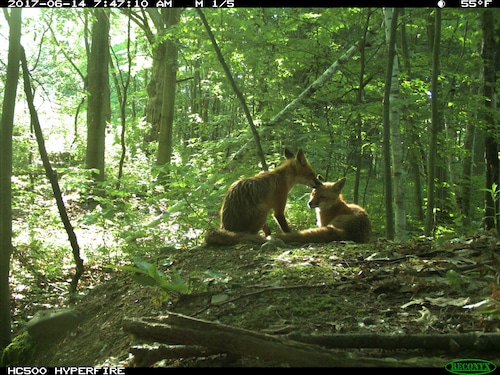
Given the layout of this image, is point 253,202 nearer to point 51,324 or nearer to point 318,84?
point 51,324

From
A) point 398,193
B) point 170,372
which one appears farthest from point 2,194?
point 398,193

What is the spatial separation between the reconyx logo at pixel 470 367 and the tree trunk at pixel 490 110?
5.89m

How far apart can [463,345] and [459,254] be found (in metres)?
2.39

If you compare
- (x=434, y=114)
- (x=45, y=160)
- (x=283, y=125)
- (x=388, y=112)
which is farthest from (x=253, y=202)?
(x=283, y=125)

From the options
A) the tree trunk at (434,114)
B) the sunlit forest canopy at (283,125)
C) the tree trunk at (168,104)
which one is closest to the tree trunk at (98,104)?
the sunlit forest canopy at (283,125)

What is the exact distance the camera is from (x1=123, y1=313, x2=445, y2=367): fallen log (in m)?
2.35

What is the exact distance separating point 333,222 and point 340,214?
44 cm

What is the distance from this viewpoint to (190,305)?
393 centimetres

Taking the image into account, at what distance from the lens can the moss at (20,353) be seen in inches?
178

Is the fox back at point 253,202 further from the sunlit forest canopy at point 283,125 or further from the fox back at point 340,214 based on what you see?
the sunlit forest canopy at point 283,125

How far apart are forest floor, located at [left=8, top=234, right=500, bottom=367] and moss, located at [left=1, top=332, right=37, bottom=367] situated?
0.07m

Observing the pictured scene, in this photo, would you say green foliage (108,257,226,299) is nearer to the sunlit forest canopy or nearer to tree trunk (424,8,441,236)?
the sunlit forest canopy

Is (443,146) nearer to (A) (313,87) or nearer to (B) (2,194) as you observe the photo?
(A) (313,87)

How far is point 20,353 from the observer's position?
4562 millimetres
